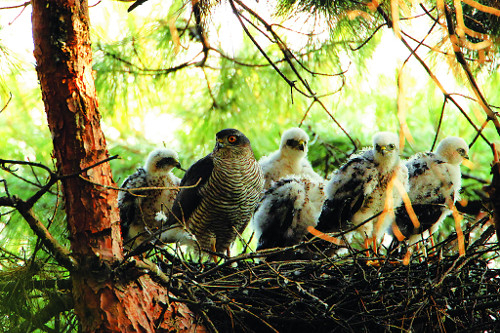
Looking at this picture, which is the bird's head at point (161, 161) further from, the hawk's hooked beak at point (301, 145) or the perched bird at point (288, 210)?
the hawk's hooked beak at point (301, 145)

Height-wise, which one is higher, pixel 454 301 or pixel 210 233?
pixel 210 233

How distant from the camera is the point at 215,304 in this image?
2551mm

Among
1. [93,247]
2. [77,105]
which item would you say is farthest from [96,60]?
A: [93,247]

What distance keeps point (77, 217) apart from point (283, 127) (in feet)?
10.6

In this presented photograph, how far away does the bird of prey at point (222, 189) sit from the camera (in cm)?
409

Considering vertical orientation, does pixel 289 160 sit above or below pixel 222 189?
above

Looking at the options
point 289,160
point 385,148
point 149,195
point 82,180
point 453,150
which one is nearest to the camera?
point 82,180

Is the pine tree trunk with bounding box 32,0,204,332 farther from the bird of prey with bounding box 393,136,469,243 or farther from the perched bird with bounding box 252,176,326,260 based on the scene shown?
A: the bird of prey with bounding box 393,136,469,243

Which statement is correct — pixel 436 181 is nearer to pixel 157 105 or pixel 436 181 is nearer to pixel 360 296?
pixel 360 296

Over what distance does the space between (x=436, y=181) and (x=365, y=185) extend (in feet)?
2.27

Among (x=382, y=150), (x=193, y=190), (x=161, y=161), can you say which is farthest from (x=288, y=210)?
(x=161, y=161)

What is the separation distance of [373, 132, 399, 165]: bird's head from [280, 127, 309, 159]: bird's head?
2.34 feet

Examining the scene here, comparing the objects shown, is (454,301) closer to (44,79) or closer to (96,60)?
(44,79)

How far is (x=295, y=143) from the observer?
14.4 feet
